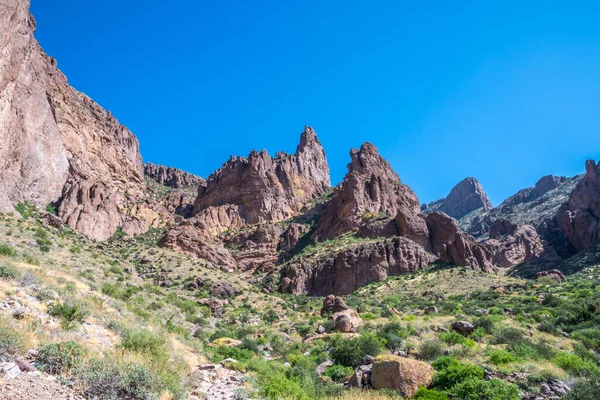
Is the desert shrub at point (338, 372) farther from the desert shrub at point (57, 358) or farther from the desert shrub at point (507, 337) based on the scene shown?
the desert shrub at point (57, 358)

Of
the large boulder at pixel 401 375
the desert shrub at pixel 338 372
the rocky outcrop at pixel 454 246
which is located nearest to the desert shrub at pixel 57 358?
the large boulder at pixel 401 375

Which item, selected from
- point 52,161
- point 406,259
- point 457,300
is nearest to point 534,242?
point 406,259

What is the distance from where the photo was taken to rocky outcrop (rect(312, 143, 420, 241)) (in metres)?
69.6

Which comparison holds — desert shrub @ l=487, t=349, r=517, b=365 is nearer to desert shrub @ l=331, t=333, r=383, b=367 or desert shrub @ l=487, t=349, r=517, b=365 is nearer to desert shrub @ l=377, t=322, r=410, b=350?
desert shrub @ l=377, t=322, r=410, b=350

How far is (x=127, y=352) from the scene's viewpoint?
9078 mm

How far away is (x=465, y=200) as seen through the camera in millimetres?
183000

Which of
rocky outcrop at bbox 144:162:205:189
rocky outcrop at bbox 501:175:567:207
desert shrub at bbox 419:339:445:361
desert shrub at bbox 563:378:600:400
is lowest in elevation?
desert shrub at bbox 563:378:600:400

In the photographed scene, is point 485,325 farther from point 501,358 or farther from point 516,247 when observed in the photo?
point 516,247

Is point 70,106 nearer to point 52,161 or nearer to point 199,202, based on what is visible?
point 52,161

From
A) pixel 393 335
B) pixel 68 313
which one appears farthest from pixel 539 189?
pixel 68 313

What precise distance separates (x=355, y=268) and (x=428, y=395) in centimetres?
4506

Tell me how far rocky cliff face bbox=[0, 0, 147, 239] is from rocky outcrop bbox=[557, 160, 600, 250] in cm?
9016

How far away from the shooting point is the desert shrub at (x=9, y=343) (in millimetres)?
6353

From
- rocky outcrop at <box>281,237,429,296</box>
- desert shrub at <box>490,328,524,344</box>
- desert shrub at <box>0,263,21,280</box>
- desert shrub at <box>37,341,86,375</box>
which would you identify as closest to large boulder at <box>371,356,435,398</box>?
desert shrub at <box>490,328,524,344</box>
